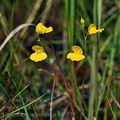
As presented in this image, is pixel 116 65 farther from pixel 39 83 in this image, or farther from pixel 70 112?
pixel 70 112

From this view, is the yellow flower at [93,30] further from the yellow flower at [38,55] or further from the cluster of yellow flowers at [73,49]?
the yellow flower at [38,55]

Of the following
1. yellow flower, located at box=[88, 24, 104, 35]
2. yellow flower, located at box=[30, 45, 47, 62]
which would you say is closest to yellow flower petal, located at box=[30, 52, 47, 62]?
yellow flower, located at box=[30, 45, 47, 62]

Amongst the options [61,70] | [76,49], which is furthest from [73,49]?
[61,70]

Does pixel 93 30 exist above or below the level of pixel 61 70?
above

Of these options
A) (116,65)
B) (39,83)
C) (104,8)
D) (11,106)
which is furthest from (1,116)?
(104,8)

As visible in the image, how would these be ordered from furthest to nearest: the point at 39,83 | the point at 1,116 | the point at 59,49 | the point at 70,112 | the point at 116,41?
the point at 59,49 → the point at 39,83 → the point at 116,41 → the point at 70,112 → the point at 1,116

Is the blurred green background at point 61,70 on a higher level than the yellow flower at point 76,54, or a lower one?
lower

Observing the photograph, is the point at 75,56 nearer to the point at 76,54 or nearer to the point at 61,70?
the point at 76,54

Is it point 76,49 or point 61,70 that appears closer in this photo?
point 76,49

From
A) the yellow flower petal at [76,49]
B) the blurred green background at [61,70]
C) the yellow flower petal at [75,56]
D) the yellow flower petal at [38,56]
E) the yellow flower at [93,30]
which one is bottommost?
the blurred green background at [61,70]

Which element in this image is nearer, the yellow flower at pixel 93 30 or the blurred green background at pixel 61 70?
the yellow flower at pixel 93 30

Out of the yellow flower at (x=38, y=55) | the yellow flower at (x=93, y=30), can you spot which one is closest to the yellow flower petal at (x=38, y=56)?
the yellow flower at (x=38, y=55)
